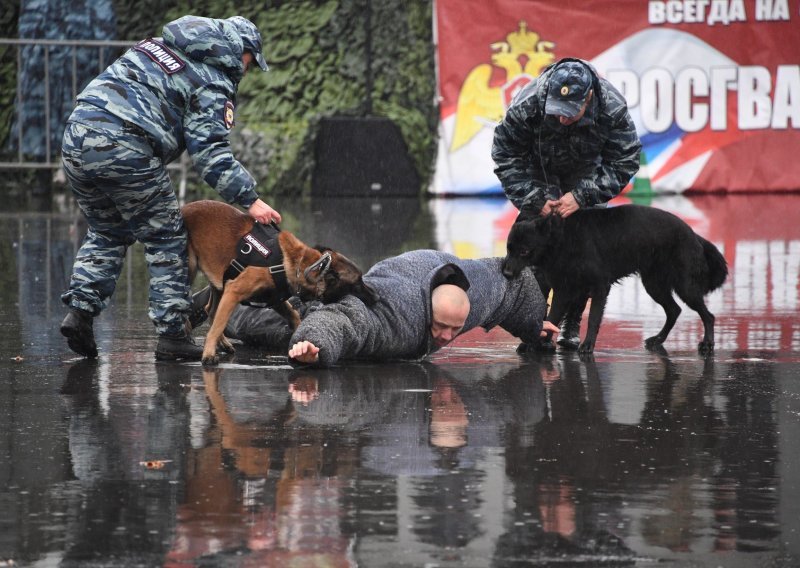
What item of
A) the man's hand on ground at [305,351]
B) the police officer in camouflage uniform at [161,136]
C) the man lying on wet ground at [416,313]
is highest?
the police officer in camouflage uniform at [161,136]

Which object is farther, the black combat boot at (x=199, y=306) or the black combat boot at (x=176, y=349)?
the black combat boot at (x=199, y=306)

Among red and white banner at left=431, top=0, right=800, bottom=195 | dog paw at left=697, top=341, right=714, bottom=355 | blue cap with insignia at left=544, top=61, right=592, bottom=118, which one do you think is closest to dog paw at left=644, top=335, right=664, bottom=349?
dog paw at left=697, top=341, right=714, bottom=355

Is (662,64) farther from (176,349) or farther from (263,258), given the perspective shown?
(176,349)

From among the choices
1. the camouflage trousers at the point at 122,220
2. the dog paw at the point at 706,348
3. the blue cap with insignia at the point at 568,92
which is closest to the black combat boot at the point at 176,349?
the camouflage trousers at the point at 122,220

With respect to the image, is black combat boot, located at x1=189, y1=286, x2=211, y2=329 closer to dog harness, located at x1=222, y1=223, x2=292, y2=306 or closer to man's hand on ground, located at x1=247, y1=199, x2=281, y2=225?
dog harness, located at x1=222, y1=223, x2=292, y2=306

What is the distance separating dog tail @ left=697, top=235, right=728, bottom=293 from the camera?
763 centimetres

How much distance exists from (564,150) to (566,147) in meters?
0.02

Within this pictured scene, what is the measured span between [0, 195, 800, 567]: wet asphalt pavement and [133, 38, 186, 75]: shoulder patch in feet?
4.50

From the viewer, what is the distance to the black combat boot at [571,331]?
7586mm

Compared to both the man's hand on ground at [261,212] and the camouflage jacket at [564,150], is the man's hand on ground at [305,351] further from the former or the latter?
the camouflage jacket at [564,150]

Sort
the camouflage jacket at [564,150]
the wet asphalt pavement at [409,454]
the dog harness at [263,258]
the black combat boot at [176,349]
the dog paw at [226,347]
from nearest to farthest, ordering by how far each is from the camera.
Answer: the wet asphalt pavement at [409,454] → the dog harness at [263,258] → the black combat boot at [176,349] → the dog paw at [226,347] → the camouflage jacket at [564,150]

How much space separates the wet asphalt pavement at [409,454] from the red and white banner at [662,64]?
9275mm

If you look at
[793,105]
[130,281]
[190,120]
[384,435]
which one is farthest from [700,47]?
[384,435]

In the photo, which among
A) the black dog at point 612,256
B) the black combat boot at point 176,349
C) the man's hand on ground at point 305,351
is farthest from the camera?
the black dog at point 612,256
